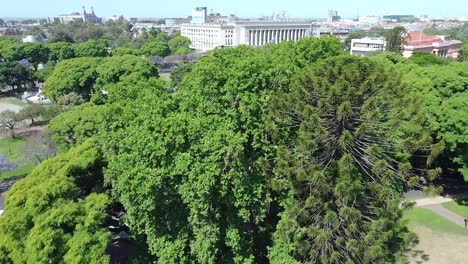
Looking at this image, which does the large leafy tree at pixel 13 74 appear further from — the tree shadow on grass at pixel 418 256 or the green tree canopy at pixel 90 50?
the tree shadow on grass at pixel 418 256

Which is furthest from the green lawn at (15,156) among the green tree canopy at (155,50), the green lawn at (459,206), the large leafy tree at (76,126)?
the green tree canopy at (155,50)

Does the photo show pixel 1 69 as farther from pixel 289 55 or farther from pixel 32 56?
pixel 289 55

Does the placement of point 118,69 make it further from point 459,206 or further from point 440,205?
point 459,206

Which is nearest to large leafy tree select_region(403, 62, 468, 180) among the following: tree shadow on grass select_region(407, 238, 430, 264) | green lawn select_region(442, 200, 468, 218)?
green lawn select_region(442, 200, 468, 218)

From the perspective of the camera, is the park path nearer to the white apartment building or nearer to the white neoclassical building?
the white apartment building

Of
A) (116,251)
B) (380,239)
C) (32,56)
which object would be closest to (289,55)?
(380,239)

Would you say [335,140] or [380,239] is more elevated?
[335,140]
